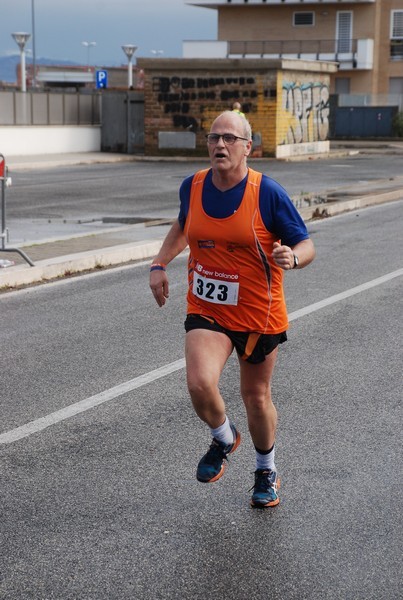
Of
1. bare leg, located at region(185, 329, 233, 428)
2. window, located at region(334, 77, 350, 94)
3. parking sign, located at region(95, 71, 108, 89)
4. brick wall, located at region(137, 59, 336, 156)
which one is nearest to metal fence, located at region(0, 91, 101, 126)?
brick wall, located at region(137, 59, 336, 156)

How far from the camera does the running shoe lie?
5.12 meters

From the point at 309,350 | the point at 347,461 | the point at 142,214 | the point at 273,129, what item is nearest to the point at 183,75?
the point at 273,129

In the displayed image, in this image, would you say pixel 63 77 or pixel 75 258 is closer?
pixel 75 258

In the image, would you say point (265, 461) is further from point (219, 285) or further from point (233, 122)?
point (233, 122)

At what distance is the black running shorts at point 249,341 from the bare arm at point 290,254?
1.28 ft

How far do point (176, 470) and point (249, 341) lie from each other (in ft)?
3.30

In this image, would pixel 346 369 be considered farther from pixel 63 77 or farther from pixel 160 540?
pixel 63 77

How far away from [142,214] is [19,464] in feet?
45.6

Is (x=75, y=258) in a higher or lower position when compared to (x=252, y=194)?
lower

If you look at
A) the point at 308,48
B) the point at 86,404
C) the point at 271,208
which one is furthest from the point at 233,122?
the point at 308,48

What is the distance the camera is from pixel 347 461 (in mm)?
5809

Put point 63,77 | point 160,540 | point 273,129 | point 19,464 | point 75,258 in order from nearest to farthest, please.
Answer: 1. point 160,540
2. point 19,464
3. point 75,258
4. point 273,129
5. point 63,77

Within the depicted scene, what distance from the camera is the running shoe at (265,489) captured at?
512 cm

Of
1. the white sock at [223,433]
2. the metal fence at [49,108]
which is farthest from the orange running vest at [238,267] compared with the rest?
the metal fence at [49,108]
